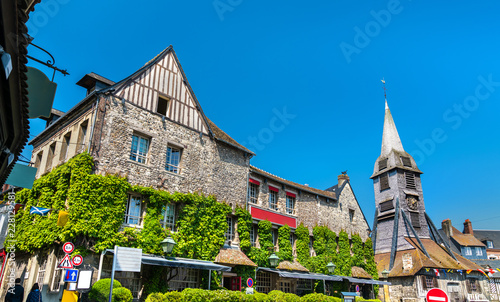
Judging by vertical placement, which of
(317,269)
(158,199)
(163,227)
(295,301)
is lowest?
(295,301)

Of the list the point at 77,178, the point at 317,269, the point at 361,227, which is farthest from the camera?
the point at 361,227

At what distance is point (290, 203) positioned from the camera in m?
20.5

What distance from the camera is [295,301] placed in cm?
1378

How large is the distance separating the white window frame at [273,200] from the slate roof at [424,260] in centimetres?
999

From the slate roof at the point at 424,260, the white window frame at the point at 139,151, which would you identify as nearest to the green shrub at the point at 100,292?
the white window frame at the point at 139,151

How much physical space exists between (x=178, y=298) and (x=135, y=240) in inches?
114

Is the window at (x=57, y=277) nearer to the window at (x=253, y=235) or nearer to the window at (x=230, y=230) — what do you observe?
the window at (x=230, y=230)

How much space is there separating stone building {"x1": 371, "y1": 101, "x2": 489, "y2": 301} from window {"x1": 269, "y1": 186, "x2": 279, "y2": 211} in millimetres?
8283

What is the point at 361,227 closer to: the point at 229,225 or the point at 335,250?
the point at 335,250

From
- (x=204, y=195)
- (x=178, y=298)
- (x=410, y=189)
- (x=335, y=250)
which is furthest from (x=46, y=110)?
(x=410, y=189)

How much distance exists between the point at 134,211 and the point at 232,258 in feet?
14.6

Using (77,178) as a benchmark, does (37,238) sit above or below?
below

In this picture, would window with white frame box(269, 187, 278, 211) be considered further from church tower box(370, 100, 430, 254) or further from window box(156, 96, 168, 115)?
church tower box(370, 100, 430, 254)

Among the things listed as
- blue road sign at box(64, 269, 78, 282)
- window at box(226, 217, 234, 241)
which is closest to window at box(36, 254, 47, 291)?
blue road sign at box(64, 269, 78, 282)
